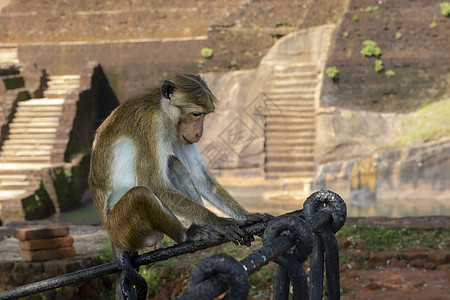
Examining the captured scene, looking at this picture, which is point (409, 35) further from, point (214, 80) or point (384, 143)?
point (214, 80)

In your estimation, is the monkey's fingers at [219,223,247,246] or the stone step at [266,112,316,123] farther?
the stone step at [266,112,316,123]

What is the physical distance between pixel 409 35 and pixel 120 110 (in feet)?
45.8

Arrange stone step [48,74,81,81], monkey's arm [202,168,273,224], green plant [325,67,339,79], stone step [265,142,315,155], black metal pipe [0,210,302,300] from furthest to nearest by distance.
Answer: stone step [48,74,81,81]
green plant [325,67,339,79]
stone step [265,142,315,155]
monkey's arm [202,168,273,224]
black metal pipe [0,210,302,300]

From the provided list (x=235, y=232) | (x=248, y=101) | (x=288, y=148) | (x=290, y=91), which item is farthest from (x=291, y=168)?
(x=235, y=232)

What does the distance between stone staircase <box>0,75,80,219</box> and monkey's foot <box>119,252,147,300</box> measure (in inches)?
428

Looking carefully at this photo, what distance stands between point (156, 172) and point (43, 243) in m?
3.53

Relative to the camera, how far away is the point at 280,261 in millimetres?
1422

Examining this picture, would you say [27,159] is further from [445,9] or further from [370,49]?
[445,9]

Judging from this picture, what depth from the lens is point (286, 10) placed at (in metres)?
19.2

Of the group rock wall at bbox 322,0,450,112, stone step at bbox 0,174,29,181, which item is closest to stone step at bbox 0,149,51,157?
stone step at bbox 0,174,29,181

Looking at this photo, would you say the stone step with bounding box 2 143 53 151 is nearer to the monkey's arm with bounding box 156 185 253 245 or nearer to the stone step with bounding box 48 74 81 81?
the stone step with bounding box 48 74 81 81

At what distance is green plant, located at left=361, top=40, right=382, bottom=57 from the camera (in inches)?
601

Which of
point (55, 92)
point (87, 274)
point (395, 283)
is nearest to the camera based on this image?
point (87, 274)

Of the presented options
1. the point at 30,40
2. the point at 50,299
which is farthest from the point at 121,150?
the point at 30,40
